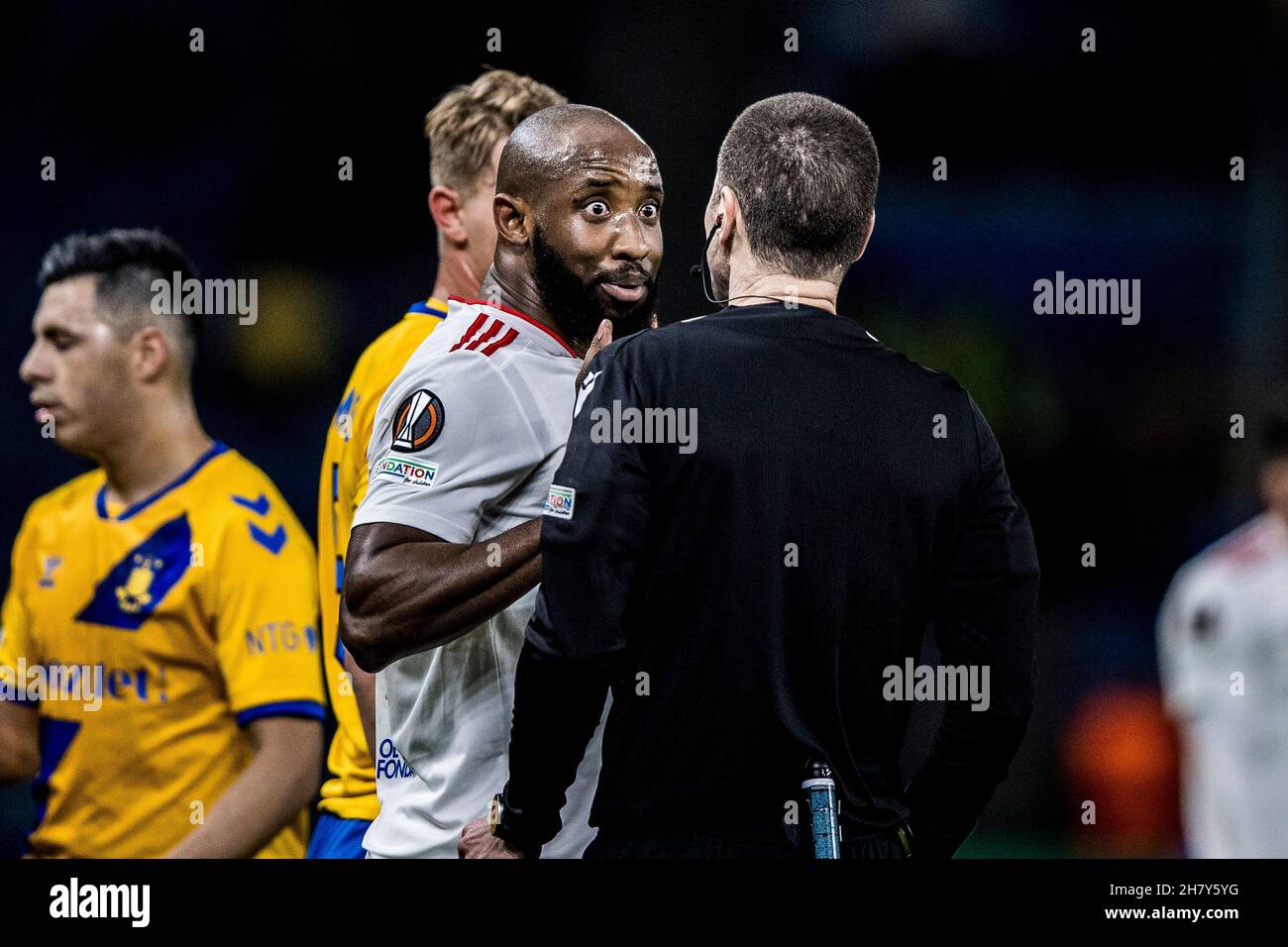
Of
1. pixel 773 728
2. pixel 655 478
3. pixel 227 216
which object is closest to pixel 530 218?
pixel 655 478

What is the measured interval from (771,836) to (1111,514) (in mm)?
4655

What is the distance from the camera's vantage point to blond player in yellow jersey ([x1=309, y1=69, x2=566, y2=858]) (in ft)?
10.3

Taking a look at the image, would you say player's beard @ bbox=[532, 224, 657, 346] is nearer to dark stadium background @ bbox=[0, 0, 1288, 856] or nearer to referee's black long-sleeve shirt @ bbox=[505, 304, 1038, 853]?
referee's black long-sleeve shirt @ bbox=[505, 304, 1038, 853]

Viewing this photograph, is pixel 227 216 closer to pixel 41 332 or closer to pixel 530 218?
pixel 41 332

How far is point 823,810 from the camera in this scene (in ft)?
6.96

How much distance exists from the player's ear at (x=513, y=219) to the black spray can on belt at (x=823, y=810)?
1.05 m

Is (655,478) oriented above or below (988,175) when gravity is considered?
below

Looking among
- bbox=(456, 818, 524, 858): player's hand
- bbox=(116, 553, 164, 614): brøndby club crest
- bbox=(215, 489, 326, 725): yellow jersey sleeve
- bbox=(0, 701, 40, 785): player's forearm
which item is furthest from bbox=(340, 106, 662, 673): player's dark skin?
bbox=(0, 701, 40, 785): player's forearm

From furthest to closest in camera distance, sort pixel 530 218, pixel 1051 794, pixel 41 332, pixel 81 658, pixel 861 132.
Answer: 1. pixel 1051 794
2. pixel 41 332
3. pixel 81 658
4. pixel 530 218
5. pixel 861 132

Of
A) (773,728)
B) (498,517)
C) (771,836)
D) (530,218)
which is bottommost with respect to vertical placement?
(771,836)

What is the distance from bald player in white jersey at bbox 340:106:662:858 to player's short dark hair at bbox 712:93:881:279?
33 cm

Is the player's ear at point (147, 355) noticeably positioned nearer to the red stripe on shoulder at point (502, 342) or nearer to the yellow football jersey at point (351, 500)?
the yellow football jersey at point (351, 500)

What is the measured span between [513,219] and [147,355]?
178cm

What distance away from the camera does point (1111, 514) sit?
21.2ft
